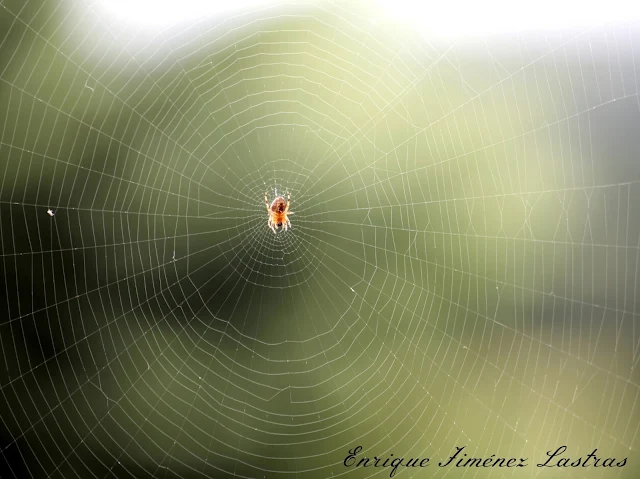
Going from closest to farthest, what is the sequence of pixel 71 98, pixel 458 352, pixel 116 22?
1. pixel 116 22
2. pixel 71 98
3. pixel 458 352

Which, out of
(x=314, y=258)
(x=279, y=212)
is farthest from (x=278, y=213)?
(x=314, y=258)

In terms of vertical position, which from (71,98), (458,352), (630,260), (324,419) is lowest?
(324,419)

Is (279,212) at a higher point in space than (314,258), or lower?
higher

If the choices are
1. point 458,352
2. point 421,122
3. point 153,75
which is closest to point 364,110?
point 421,122

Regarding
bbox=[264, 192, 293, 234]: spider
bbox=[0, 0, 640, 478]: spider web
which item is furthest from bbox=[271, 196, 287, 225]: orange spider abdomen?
bbox=[0, 0, 640, 478]: spider web

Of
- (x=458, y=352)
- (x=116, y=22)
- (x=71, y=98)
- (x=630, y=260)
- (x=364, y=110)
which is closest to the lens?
(x=116, y=22)

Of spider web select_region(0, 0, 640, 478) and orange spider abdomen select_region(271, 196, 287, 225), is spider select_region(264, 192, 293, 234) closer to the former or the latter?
orange spider abdomen select_region(271, 196, 287, 225)

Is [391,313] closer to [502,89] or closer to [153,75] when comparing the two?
[502,89]

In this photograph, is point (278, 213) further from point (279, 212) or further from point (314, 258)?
point (314, 258)
